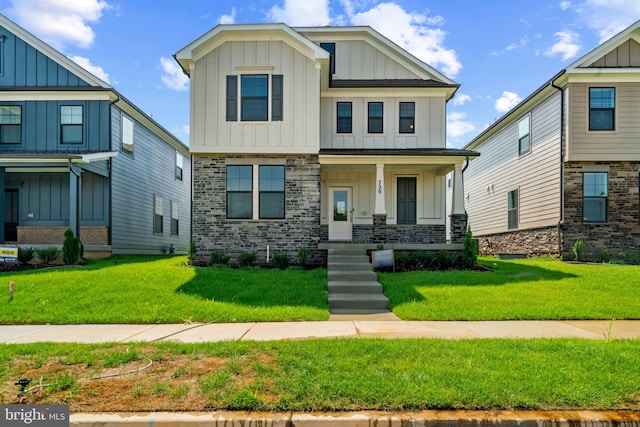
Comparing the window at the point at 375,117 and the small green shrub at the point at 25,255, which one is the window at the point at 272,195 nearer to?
the window at the point at 375,117

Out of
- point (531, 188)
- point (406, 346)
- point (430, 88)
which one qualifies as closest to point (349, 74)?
point (430, 88)

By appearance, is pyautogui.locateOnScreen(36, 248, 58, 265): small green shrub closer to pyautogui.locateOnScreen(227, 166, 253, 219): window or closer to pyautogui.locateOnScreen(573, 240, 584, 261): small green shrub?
pyautogui.locateOnScreen(227, 166, 253, 219): window

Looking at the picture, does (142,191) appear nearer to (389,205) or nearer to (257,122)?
(257,122)

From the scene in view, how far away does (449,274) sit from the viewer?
10773 mm

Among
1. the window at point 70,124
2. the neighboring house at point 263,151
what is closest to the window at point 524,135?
the neighboring house at point 263,151

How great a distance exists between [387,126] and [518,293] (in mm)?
7939

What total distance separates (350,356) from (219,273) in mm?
6739

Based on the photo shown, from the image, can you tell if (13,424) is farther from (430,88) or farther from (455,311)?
(430,88)

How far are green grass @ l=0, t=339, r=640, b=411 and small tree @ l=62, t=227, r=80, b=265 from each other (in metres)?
8.38

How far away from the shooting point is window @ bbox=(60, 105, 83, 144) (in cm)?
1591

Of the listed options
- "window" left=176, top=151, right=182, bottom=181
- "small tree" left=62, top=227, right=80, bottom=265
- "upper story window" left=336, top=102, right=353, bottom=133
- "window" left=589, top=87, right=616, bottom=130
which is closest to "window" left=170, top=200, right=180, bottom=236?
"window" left=176, top=151, right=182, bottom=181

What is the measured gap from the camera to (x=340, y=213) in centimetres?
1479

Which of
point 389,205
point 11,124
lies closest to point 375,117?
point 389,205

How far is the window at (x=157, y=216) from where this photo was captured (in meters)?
20.4
